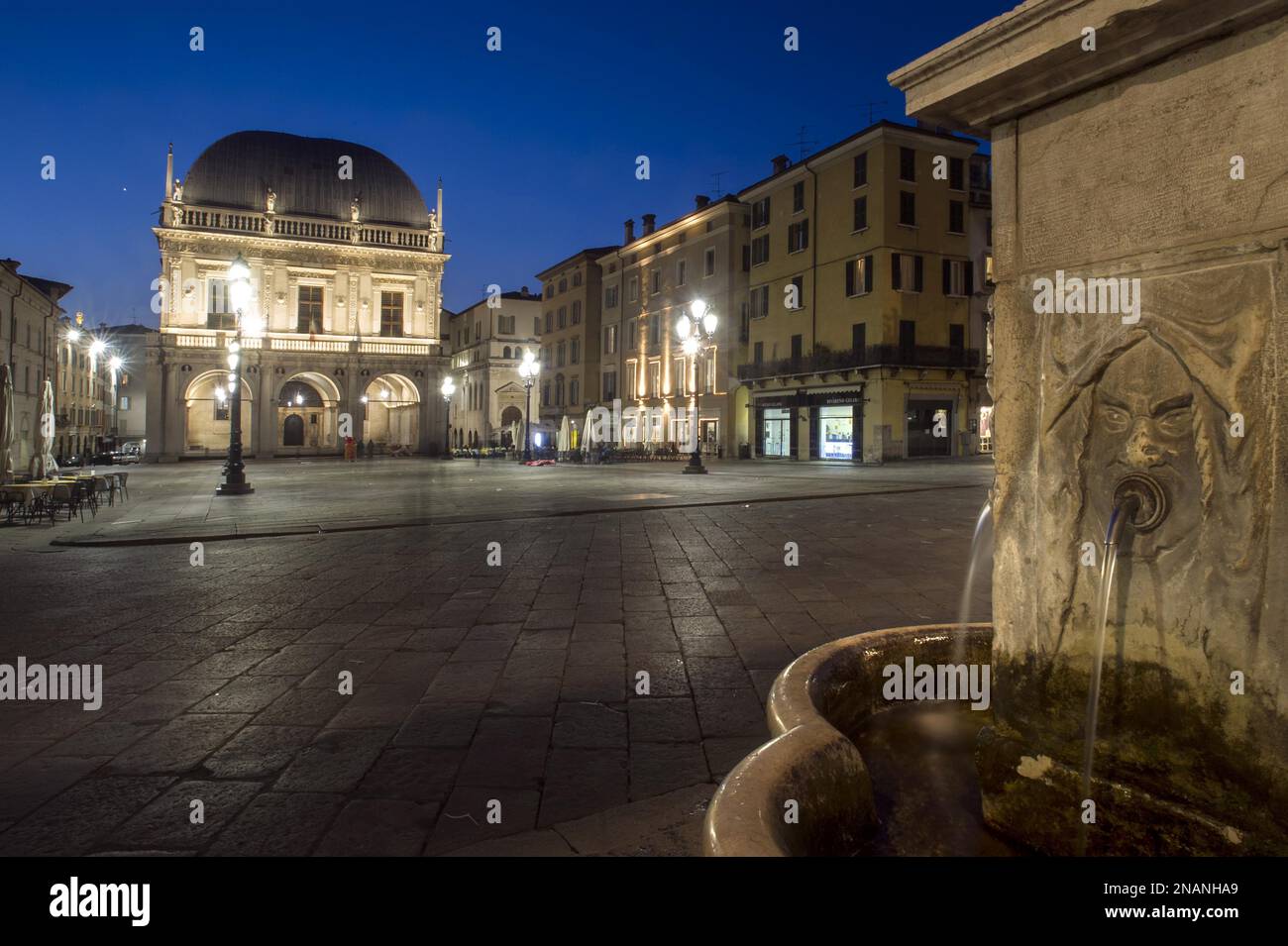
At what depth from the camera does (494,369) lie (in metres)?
65.6

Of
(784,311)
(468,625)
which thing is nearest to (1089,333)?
(468,625)

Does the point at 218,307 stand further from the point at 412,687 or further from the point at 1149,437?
the point at 1149,437

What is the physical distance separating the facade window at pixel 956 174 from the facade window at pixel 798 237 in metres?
6.72

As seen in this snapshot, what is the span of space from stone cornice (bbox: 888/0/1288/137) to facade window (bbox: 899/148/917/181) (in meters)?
34.1

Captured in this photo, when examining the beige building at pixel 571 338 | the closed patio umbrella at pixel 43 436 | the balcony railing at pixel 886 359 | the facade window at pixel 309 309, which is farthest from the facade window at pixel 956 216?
the facade window at pixel 309 309

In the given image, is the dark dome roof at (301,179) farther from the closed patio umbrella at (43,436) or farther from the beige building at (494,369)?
the closed patio umbrella at (43,436)

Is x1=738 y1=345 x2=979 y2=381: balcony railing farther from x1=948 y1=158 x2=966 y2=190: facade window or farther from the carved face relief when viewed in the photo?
the carved face relief

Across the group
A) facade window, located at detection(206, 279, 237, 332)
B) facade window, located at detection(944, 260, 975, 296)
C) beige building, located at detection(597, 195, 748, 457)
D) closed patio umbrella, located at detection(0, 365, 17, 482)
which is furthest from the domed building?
closed patio umbrella, located at detection(0, 365, 17, 482)

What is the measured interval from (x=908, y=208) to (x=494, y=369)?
135 ft

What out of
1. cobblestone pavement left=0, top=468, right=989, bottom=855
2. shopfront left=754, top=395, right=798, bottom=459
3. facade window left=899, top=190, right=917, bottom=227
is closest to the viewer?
cobblestone pavement left=0, top=468, right=989, bottom=855

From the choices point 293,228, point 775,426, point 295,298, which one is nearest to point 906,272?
point 775,426

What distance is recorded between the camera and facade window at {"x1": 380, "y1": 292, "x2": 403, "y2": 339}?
49281mm

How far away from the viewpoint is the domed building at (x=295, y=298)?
144 ft
